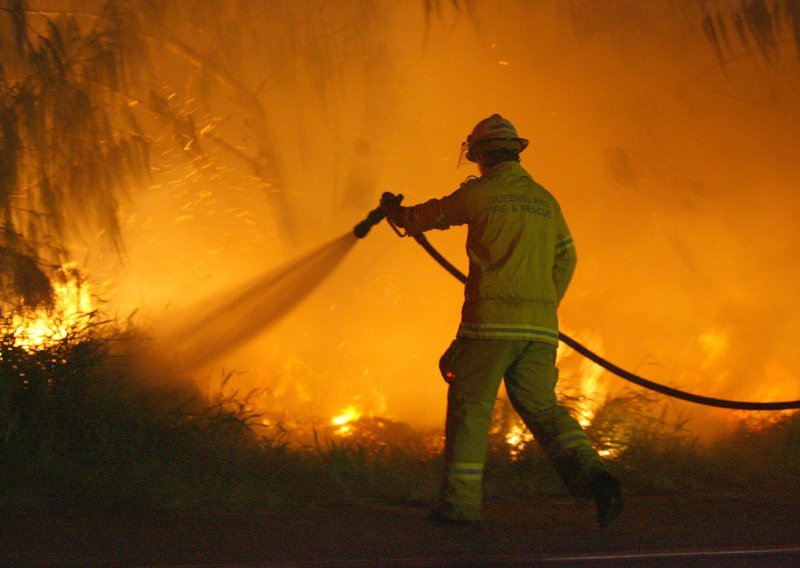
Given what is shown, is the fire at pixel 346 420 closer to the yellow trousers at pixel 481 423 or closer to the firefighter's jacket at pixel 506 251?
the yellow trousers at pixel 481 423

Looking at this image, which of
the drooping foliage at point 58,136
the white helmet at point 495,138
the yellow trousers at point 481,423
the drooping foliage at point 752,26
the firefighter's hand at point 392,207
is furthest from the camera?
the drooping foliage at point 752,26

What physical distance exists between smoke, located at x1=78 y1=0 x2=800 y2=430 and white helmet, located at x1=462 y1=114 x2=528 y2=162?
1.77 metres

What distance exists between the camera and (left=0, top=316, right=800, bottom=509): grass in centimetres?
493

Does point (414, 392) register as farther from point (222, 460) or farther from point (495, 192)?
point (495, 192)

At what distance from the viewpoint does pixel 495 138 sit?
455cm

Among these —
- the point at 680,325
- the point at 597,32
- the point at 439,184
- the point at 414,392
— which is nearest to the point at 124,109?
the point at 439,184

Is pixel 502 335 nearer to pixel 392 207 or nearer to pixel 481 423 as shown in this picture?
pixel 481 423

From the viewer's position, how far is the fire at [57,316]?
5.55 meters

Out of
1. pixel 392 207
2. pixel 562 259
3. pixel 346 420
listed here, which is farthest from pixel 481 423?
pixel 346 420

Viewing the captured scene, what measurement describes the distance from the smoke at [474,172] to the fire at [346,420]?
0.05m

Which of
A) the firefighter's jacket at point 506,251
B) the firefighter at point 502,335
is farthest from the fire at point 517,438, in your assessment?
the firefighter's jacket at point 506,251

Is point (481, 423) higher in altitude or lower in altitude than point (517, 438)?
lower

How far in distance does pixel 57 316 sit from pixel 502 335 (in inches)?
111

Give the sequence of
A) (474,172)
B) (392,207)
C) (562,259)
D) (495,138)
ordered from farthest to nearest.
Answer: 1. (474,172)
2. (392,207)
3. (562,259)
4. (495,138)
